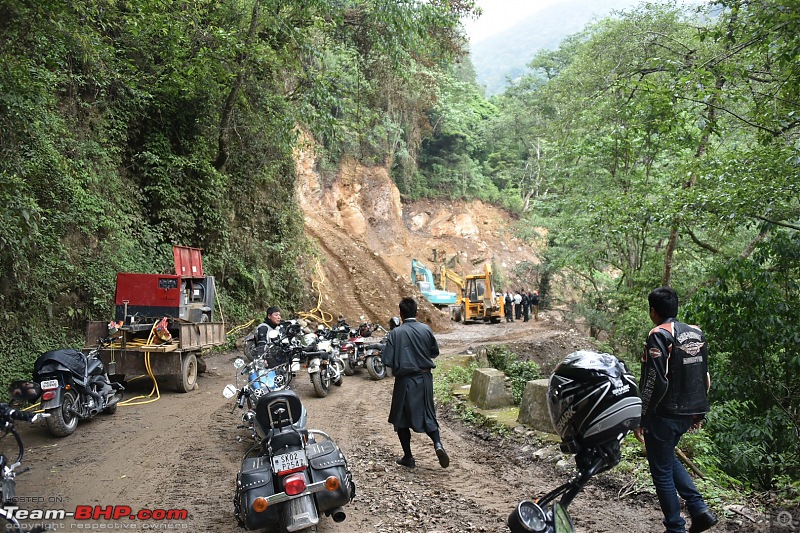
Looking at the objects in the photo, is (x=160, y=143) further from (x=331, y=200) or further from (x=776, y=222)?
(x=331, y=200)

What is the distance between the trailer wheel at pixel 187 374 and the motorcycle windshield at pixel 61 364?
2317mm

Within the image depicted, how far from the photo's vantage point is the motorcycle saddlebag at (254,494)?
3.65 metres

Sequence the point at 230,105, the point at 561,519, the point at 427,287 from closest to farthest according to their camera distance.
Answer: the point at 561,519 → the point at 230,105 → the point at 427,287

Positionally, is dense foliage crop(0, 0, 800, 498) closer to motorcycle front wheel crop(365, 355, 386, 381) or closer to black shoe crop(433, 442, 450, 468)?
black shoe crop(433, 442, 450, 468)

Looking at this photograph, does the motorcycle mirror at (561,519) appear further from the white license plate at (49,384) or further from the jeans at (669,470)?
the white license plate at (49,384)

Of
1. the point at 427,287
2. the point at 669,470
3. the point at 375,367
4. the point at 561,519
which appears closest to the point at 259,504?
the point at 561,519

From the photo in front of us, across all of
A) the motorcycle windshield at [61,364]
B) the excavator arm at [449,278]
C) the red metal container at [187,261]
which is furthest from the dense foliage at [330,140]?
the excavator arm at [449,278]

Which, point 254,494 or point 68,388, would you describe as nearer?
point 254,494

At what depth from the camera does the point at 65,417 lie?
21.4 ft

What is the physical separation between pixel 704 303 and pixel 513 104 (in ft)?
128

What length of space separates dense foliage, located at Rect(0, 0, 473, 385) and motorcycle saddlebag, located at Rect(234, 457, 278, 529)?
4920 mm

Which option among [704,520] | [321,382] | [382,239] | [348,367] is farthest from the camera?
[382,239]

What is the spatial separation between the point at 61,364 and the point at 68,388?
367mm

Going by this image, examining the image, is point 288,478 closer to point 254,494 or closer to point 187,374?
point 254,494
